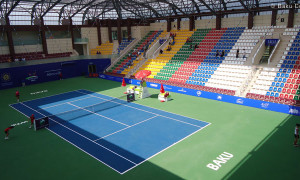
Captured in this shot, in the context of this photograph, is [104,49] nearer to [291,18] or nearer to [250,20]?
[250,20]

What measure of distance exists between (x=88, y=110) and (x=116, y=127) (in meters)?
5.73

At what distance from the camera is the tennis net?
72.3 feet

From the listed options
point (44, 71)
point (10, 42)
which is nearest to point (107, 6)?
point (44, 71)

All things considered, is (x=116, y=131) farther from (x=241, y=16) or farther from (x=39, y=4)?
(x=39, y=4)

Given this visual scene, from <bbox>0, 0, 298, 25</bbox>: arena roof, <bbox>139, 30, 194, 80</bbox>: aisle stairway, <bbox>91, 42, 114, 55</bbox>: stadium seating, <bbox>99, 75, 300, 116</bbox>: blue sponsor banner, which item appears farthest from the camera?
<bbox>91, 42, 114, 55</bbox>: stadium seating

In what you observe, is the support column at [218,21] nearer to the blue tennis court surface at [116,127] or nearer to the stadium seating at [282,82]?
the stadium seating at [282,82]

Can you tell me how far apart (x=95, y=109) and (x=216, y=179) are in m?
15.0

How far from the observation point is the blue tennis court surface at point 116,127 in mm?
15234

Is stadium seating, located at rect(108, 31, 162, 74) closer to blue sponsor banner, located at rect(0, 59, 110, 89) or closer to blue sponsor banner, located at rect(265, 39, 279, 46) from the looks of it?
blue sponsor banner, located at rect(0, 59, 110, 89)

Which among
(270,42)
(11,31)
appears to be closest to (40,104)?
(11,31)

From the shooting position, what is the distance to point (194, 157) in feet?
47.0

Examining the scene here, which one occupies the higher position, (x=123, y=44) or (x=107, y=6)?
(x=107, y=6)

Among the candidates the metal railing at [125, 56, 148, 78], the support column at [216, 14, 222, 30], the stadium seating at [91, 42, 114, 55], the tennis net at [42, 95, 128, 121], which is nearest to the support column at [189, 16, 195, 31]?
the support column at [216, 14, 222, 30]

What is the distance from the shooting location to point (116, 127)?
19.4m
